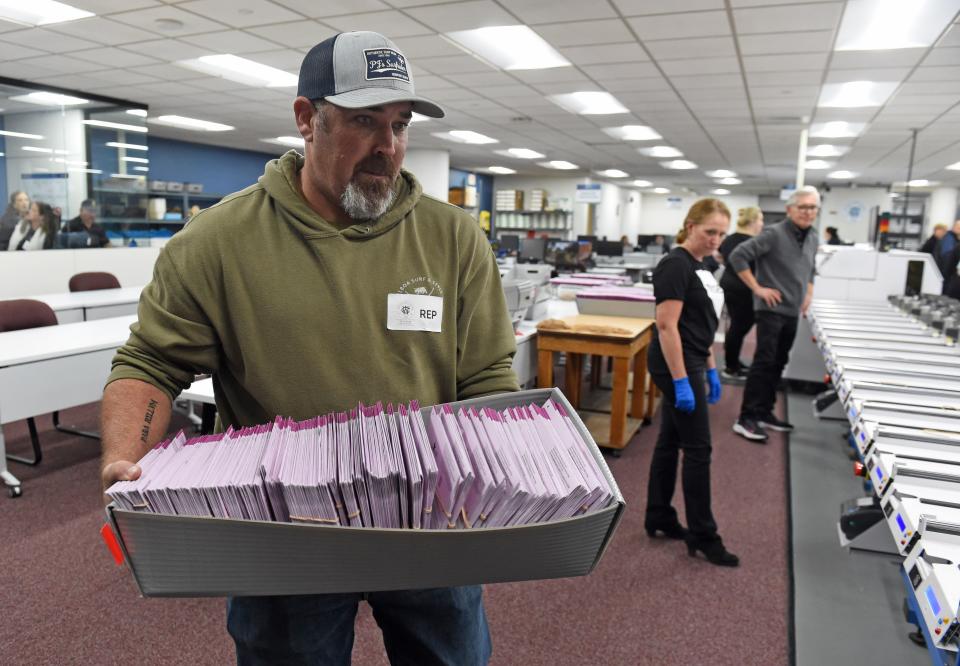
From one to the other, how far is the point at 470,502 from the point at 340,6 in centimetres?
448

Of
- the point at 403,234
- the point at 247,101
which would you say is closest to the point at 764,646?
the point at 403,234

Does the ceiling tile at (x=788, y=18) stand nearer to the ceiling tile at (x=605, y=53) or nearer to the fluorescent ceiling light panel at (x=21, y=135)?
the ceiling tile at (x=605, y=53)

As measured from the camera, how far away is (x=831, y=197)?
18688 mm

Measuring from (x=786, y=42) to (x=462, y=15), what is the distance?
7.90 feet

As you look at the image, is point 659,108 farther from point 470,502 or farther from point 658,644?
point 470,502

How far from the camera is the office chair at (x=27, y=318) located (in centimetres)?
383

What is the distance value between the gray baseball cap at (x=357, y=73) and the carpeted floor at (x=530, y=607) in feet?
6.00

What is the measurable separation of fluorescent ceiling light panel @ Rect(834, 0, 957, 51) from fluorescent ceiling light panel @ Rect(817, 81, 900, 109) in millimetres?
1268

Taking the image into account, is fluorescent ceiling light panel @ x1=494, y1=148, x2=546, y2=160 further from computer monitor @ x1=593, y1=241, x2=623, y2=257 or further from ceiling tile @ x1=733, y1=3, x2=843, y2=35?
ceiling tile @ x1=733, y1=3, x2=843, y2=35

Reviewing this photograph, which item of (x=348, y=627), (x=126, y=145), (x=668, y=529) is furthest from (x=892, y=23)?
(x=126, y=145)

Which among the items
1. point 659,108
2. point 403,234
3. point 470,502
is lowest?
point 470,502

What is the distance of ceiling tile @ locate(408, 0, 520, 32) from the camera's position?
438cm

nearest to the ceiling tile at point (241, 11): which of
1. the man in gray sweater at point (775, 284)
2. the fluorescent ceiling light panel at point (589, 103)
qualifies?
the fluorescent ceiling light panel at point (589, 103)

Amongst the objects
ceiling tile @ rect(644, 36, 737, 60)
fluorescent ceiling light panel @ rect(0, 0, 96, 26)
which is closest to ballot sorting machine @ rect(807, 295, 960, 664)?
ceiling tile @ rect(644, 36, 737, 60)
